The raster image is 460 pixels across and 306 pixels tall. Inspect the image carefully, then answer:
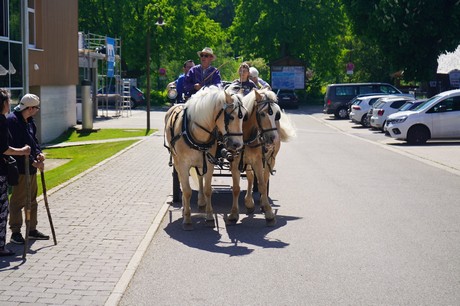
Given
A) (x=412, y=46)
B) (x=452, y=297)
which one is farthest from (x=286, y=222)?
(x=412, y=46)

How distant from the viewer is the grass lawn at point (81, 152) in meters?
16.7

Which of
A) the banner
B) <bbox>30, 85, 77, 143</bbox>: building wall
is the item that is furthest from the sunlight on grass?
the banner

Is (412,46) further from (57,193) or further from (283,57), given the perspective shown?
(57,193)

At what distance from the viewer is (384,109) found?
1351 inches

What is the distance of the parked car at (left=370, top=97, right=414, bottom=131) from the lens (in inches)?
1346

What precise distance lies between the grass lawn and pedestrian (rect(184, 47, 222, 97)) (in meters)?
3.47

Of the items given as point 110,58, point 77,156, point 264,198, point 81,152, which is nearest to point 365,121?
point 110,58

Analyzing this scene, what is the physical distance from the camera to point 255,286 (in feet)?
24.2

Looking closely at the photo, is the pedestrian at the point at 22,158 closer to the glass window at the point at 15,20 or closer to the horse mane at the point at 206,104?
the horse mane at the point at 206,104

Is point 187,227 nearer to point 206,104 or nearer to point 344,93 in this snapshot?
point 206,104

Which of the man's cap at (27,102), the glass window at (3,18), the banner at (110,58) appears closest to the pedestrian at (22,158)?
the man's cap at (27,102)

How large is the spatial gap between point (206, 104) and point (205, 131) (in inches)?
14.2

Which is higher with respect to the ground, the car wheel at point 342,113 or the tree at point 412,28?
the tree at point 412,28

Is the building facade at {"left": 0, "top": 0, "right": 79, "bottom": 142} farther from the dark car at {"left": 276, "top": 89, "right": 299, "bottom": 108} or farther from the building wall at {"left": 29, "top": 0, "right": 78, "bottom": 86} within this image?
the dark car at {"left": 276, "top": 89, "right": 299, "bottom": 108}
